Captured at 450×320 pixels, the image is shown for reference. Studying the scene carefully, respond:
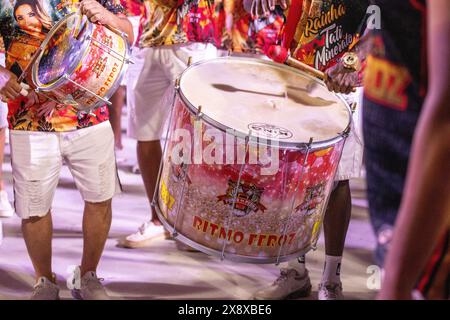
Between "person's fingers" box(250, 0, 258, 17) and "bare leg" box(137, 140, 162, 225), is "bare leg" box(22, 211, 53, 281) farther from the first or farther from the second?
"person's fingers" box(250, 0, 258, 17)

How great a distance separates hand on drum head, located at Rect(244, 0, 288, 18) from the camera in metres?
3.07

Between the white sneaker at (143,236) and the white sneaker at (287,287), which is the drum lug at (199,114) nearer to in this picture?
the white sneaker at (287,287)

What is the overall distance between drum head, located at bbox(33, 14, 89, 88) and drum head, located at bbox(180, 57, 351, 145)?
35cm

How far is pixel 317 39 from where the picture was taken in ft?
8.80

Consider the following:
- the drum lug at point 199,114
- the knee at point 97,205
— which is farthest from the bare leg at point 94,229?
the drum lug at point 199,114

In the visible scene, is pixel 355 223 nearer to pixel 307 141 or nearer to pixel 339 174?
pixel 339 174

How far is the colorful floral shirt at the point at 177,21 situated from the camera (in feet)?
10.1

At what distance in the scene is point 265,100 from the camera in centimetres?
238

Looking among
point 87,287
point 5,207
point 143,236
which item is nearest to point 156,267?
point 143,236

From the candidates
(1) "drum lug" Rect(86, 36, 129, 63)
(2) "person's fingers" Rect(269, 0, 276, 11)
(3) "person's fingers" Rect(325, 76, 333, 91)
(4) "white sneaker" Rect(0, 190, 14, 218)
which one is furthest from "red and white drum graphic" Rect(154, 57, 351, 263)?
(4) "white sneaker" Rect(0, 190, 14, 218)

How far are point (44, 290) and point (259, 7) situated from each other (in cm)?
149

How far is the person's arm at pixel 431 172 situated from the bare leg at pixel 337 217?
5.49ft

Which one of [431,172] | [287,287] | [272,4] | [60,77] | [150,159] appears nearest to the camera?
[431,172]

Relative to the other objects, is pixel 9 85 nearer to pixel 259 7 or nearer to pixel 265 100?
pixel 265 100
